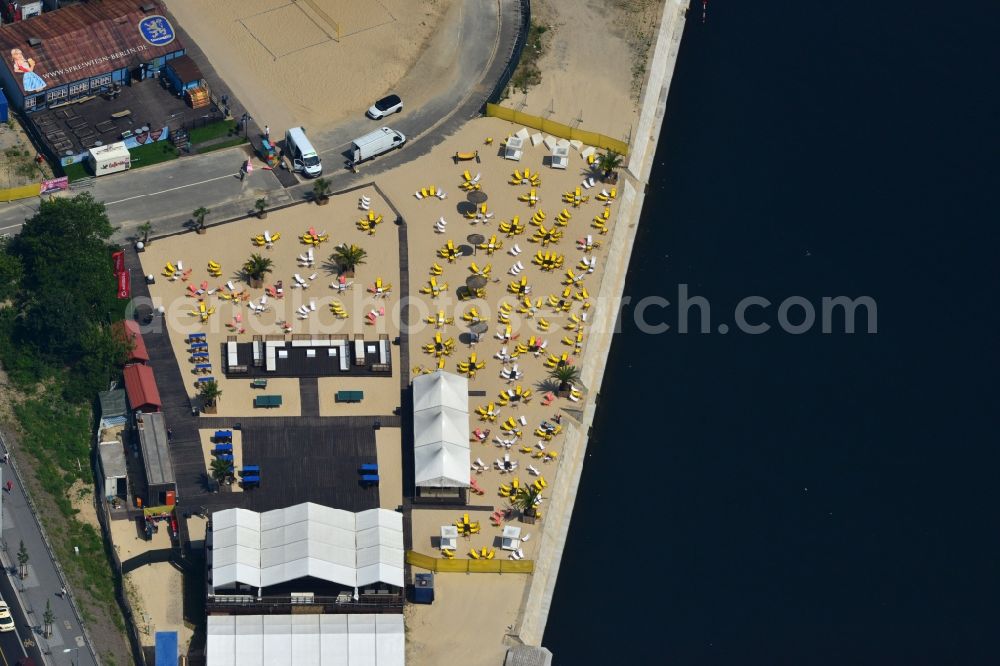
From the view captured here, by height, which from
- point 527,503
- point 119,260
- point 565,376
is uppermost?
point 119,260

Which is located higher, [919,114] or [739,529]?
[919,114]

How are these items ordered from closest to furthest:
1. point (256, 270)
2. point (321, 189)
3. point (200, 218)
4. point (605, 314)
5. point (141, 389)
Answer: point (141, 389), point (256, 270), point (605, 314), point (200, 218), point (321, 189)

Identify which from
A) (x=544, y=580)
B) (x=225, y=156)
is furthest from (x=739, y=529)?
(x=225, y=156)

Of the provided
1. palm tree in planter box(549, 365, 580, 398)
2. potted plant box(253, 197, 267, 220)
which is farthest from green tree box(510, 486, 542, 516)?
potted plant box(253, 197, 267, 220)

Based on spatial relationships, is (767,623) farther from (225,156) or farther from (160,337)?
(225,156)

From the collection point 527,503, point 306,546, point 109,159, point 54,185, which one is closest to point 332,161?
point 109,159

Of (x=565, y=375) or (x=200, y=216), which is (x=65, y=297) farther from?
(x=565, y=375)

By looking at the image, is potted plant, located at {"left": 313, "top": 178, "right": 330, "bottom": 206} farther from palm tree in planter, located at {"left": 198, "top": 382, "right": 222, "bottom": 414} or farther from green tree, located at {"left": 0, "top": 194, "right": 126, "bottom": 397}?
palm tree in planter, located at {"left": 198, "top": 382, "right": 222, "bottom": 414}
